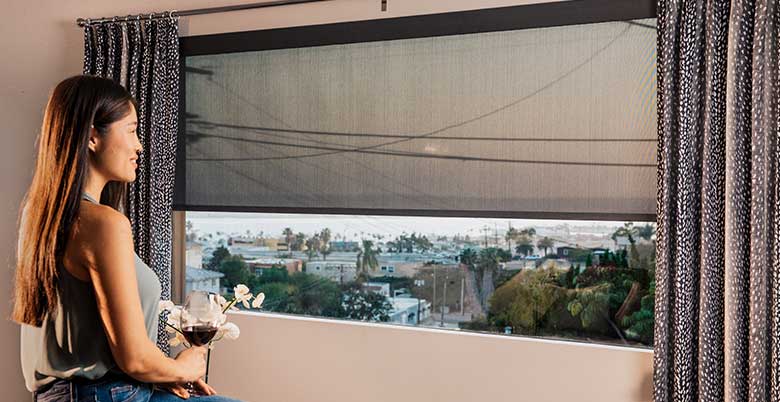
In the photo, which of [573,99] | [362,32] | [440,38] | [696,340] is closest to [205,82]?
[362,32]

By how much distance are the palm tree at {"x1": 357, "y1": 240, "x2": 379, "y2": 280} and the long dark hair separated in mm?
1917

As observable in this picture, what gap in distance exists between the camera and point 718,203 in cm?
266

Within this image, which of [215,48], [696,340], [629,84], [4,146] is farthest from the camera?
[4,146]

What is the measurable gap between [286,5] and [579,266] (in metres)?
1.77

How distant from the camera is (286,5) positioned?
3.51m

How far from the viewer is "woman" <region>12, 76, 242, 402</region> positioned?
5.28 ft

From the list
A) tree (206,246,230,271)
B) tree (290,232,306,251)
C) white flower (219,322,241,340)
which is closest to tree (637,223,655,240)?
tree (290,232,306,251)

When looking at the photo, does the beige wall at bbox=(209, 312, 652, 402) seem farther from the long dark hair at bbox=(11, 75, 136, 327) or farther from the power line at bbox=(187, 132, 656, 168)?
the long dark hair at bbox=(11, 75, 136, 327)

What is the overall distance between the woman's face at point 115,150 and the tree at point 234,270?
2.03 metres

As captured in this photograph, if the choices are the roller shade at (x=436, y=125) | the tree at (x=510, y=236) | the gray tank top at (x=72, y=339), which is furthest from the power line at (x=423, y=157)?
the gray tank top at (x=72, y=339)

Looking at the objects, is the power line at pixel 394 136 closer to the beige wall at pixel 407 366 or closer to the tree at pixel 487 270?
the tree at pixel 487 270

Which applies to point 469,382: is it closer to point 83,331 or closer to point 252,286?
point 252,286

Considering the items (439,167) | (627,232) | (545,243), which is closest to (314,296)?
(439,167)

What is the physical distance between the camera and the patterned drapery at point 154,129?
144 inches
